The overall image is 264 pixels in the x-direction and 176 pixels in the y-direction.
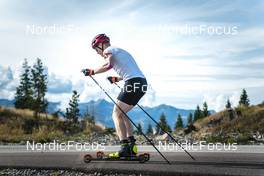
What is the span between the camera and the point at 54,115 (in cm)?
6512

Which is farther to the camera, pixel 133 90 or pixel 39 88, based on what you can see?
pixel 39 88

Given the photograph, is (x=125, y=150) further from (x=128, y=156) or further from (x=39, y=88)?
(x=39, y=88)

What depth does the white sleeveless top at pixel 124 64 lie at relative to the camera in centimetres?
857

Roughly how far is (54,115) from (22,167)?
2233 inches

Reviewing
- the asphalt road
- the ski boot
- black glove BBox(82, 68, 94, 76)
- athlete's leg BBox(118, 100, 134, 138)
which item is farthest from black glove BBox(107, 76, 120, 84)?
the asphalt road

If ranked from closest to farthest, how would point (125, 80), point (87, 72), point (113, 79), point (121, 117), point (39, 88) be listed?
point (125, 80) → point (121, 117) → point (87, 72) → point (113, 79) → point (39, 88)

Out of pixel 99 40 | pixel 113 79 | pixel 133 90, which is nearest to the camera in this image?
pixel 133 90

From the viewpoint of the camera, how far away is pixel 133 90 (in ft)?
27.8

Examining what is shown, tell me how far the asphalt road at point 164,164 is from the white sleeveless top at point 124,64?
162cm

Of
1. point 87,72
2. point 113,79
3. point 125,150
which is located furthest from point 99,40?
point 125,150

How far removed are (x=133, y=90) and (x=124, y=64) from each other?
516 mm

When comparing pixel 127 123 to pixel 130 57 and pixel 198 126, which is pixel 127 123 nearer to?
pixel 130 57

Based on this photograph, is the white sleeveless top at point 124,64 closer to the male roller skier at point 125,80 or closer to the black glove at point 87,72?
the male roller skier at point 125,80

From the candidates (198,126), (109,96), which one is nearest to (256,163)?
(109,96)
